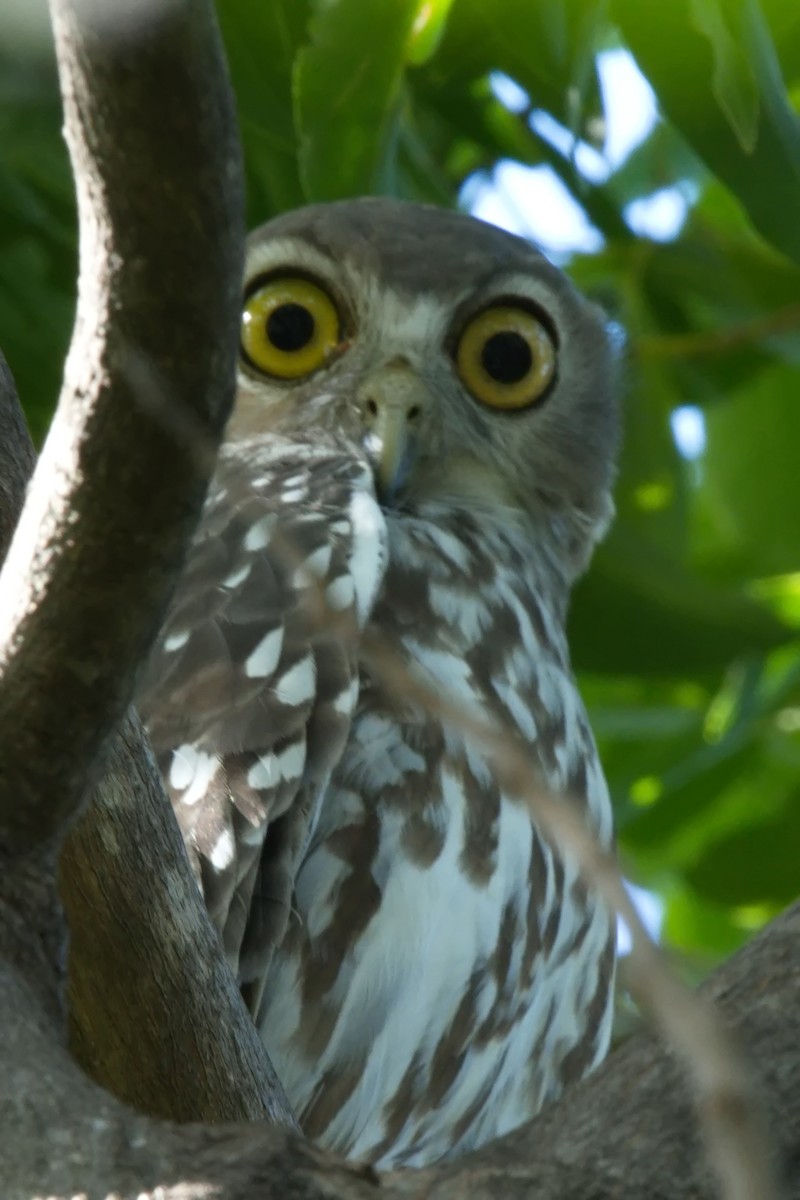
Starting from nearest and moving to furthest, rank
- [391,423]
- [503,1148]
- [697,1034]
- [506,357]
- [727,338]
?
[697,1034] < [503,1148] < [391,423] < [727,338] < [506,357]

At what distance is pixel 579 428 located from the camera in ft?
15.2

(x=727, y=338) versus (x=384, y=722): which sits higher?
(x=727, y=338)

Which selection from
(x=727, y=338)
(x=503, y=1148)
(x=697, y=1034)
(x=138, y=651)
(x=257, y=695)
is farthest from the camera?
(x=727, y=338)

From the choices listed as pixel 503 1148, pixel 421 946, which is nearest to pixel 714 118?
pixel 421 946

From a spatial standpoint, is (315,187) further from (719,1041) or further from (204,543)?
(719,1041)

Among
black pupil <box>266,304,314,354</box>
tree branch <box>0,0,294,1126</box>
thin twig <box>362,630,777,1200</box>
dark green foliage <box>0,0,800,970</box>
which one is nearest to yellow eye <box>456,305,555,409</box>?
dark green foliage <box>0,0,800,970</box>

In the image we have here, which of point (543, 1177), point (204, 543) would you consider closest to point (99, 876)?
point (543, 1177)

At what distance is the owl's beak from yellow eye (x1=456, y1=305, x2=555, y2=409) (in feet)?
0.87

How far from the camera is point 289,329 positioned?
14.4 feet

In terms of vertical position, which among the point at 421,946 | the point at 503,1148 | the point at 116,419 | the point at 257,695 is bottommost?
the point at 503,1148

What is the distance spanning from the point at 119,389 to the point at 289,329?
284 centimetres

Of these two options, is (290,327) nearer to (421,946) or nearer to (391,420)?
(391,420)

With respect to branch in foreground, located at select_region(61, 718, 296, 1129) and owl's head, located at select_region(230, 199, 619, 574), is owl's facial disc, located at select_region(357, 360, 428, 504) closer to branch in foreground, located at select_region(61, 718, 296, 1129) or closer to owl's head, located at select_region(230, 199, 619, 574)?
owl's head, located at select_region(230, 199, 619, 574)

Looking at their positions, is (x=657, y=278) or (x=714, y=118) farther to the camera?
(x=657, y=278)
